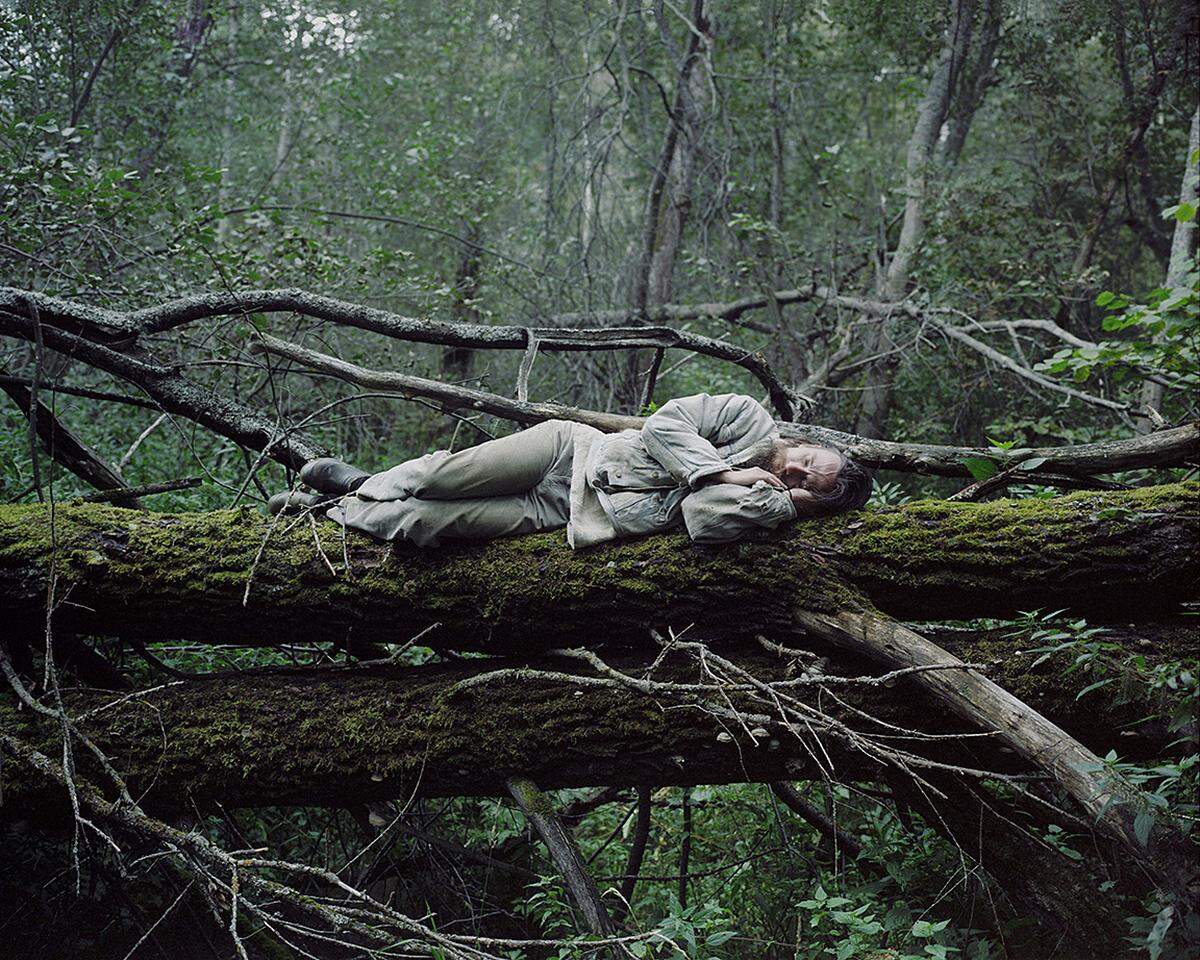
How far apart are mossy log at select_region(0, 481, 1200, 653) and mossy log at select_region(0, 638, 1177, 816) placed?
192mm

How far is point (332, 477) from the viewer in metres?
4.00

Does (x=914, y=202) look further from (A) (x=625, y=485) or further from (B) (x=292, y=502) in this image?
(B) (x=292, y=502)

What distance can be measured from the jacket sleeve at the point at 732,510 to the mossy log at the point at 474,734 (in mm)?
444

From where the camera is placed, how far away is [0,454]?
5.37m

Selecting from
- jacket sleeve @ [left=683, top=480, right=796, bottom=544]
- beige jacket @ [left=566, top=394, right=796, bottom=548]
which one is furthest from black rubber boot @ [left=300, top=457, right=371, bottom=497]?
jacket sleeve @ [left=683, top=480, right=796, bottom=544]

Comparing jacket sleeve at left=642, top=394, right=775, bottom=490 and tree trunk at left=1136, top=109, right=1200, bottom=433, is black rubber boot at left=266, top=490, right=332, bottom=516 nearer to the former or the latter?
jacket sleeve at left=642, top=394, right=775, bottom=490

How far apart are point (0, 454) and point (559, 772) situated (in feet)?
12.7

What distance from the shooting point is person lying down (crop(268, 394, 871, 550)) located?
3.35 metres

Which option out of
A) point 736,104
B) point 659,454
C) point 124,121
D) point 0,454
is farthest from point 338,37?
point 659,454

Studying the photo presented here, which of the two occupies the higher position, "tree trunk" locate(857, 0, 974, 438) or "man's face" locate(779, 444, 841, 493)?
"tree trunk" locate(857, 0, 974, 438)

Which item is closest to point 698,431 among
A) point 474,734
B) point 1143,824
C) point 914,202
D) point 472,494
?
point 472,494

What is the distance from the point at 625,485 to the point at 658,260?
565cm

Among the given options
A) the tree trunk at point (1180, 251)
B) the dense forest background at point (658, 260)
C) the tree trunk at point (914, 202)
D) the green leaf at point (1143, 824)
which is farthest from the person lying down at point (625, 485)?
the tree trunk at point (914, 202)

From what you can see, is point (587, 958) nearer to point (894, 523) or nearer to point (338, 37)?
point (894, 523)
